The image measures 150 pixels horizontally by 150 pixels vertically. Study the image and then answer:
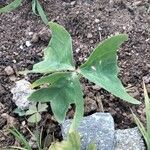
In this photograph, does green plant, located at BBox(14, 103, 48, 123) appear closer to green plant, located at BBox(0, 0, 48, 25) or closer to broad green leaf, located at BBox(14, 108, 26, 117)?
broad green leaf, located at BBox(14, 108, 26, 117)

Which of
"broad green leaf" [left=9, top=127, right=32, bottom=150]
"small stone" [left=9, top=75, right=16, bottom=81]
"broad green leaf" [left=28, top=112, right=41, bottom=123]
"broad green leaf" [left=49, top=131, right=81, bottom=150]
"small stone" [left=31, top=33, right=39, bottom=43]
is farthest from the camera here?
"small stone" [left=31, top=33, right=39, bottom=43]

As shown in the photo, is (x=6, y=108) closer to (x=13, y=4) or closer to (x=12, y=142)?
(x=12, y=142)

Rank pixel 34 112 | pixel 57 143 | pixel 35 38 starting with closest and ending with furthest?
pixel 57 143
pixel 34 112
pixel 35 38

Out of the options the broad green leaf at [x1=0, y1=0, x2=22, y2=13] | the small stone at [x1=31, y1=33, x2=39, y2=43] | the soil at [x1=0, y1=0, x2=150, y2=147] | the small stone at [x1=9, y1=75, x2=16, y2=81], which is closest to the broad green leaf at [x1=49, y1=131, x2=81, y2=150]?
the soil at [x1=0, y1=0, x2=150, y2=147]

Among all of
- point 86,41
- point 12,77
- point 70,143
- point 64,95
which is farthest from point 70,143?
point 86,41

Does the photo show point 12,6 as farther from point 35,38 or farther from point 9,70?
point 9,70
